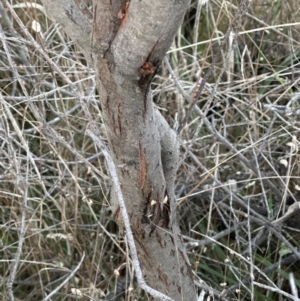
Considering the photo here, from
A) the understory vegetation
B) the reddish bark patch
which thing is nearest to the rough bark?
the reddish bark patch

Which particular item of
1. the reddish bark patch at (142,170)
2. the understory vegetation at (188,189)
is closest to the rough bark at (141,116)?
the reddish bark patch at (142,170)

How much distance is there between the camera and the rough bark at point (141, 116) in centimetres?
60

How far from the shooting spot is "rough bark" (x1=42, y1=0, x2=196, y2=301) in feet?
1.97

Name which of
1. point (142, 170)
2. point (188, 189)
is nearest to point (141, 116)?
point (142, 170)

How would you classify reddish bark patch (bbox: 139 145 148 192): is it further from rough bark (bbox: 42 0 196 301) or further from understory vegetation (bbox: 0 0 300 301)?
understory vegetation (bbox: 0 0 300 301)

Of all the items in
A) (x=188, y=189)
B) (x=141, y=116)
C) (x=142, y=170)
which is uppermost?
(x=141, y=116)

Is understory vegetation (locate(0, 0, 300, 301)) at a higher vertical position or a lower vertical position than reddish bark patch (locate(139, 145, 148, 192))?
lower

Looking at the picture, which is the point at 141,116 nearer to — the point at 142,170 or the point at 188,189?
the point at 142,170

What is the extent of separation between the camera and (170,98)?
5.07 feet

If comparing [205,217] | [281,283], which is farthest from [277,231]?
[205,217]

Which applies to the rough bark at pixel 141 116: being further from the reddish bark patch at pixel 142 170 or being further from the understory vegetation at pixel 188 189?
the understory vegetation at pixel 188 189

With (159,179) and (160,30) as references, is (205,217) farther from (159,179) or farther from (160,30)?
(160,30)

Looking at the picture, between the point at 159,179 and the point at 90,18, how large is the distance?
0.95 feet

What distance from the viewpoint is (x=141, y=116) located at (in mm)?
725
